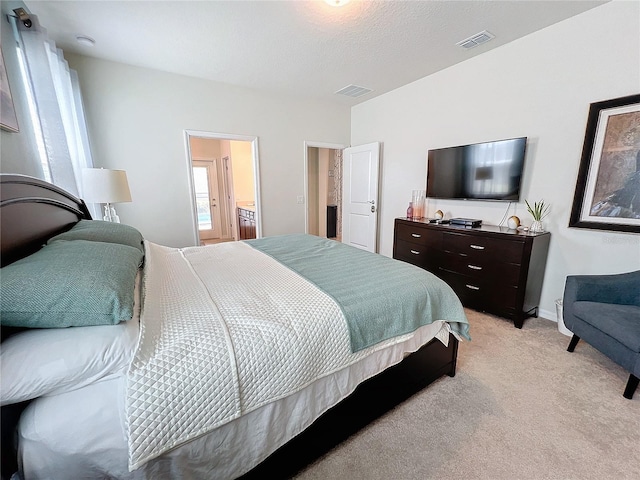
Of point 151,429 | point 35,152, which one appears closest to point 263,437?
point 151,429

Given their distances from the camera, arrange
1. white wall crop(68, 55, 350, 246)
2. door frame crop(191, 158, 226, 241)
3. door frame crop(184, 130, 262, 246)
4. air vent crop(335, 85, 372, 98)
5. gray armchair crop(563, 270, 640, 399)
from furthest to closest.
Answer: door frame crop(191, 158, 226, 241)
air vent crop(335, 85, 372, 98)
door frame crop(184, 130, 262, 246)
white wall crop(68, 55, 350, 246)
gray armchair crop(563, 270, 640, 399)

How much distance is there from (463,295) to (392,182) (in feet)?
6.78

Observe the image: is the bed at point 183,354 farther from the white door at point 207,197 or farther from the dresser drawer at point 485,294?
the white door at point 207,197

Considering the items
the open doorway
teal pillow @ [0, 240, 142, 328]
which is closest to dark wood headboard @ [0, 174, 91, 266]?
teal pillow @ [0, 240, 142, 328]

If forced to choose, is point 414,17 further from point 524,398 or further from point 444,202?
point 524,398

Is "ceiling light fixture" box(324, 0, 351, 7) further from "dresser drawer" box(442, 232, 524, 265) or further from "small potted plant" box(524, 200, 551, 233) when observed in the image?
"small potted plant" box(524, 200, 551, 233)

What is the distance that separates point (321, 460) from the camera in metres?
1.31

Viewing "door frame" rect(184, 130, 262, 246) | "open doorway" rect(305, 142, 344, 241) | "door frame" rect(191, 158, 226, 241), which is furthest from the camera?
"open doorway" rect(305, 142, 344, 241)

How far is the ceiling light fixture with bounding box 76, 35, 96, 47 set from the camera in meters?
2.48

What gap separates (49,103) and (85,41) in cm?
107

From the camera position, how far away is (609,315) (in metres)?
1.76

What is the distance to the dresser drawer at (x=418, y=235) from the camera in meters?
3.07

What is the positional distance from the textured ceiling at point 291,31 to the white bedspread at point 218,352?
223 centimetres

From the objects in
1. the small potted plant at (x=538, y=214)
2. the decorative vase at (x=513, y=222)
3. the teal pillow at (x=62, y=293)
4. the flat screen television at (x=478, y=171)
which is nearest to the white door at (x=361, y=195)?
the flat screen television at (x=478, y=171)
